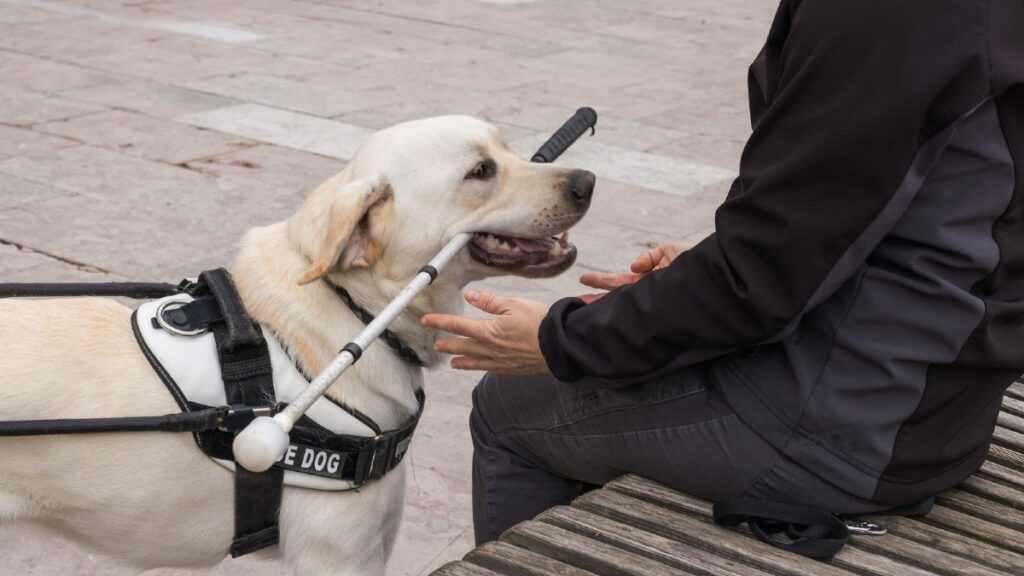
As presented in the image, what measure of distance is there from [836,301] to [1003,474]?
0.73 meters

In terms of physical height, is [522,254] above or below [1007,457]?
above

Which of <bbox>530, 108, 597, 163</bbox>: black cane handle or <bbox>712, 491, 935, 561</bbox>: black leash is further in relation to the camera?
<bbox>530, 108, 597, 163</bbox>: black cane handle

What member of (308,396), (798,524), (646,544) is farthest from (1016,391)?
(308,396)

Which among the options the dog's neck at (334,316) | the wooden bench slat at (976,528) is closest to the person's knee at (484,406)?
the dog's neck at (334,316)

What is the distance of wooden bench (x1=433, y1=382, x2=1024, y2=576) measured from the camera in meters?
2.07

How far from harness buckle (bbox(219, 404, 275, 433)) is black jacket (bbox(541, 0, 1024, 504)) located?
58 centimetres

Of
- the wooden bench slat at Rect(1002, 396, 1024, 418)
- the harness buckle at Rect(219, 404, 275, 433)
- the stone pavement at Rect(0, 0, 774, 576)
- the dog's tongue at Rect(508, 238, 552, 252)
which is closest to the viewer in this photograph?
the harness buckle at Rect(219, 404, 275, 433)

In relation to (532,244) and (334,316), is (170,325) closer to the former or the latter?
(334,316)

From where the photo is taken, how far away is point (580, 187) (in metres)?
2.71

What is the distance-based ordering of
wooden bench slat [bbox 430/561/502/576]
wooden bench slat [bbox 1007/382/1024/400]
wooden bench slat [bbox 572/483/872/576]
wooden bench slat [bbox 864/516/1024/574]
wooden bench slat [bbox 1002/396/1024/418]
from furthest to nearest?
wooden bench slat [bbox 1007/382/1024/400] → wooden bench slat [bbox 1002/396/1024/418] → wooden bench slat [bbox 864/516/1024/574] → wooden bench slat [bbox 572/483/872/576] → wooden bench slat [bbox 430/561/502/576]

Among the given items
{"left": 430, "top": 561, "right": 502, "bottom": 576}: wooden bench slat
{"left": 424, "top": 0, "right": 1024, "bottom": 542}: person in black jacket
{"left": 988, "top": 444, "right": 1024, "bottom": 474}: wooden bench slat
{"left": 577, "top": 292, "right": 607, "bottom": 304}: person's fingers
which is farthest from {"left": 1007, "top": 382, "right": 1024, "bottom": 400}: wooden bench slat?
{"left": 430, "top": 561, "right": 502, "bottom": 576}: wooden bench slat

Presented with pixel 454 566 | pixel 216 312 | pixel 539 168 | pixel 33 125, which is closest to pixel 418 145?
pixel 539 168

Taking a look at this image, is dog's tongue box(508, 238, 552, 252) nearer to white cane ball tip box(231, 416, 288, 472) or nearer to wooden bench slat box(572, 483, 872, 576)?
wooden bench slat box(572, 483, 872, 576)

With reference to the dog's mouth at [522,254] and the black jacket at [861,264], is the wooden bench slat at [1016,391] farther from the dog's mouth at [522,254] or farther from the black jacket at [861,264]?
the dog's mouth at [522,254]
